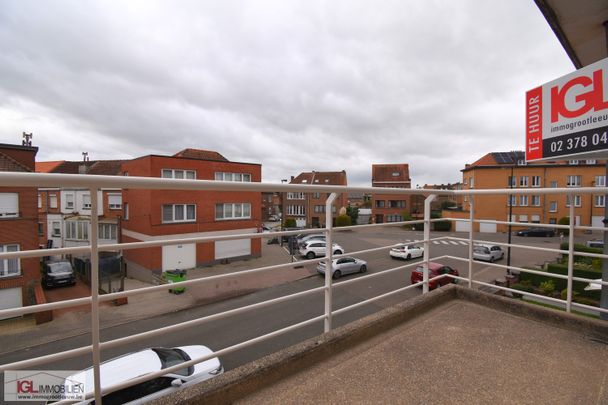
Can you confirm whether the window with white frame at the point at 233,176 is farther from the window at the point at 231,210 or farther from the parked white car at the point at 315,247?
the parked white car at the point at 315,247

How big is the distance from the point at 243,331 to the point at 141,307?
4.51m

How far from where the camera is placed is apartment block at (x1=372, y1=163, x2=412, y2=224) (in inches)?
1604

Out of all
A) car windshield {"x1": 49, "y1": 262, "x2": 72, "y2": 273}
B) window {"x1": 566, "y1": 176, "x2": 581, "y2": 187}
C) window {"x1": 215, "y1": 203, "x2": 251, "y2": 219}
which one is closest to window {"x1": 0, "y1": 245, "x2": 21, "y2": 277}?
car windshield {"x1": 49, "y1": 262, "x2": 72, "y2": 273}

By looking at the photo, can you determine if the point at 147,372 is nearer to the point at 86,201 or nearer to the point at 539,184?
the point at 86,201

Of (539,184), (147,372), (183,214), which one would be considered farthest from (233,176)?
(539,184)

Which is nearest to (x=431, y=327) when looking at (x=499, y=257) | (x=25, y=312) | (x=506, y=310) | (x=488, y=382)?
(x=488, y=382)

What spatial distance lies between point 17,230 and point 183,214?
18.1 m

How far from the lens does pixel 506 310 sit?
269 cm

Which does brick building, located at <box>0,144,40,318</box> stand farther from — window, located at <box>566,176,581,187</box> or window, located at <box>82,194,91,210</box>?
window, located at <box>566,176,581,187</box>

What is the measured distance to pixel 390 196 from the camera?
40.2 metres

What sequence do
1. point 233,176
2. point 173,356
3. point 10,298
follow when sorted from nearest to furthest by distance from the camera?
1. point 173,356
2. point 10,298
3. point 233,176

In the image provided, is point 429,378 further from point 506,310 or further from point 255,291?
point 255,291

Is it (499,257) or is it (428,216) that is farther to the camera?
(499,257)

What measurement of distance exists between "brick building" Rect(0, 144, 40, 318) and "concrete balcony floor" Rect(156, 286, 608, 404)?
56.3 inches
